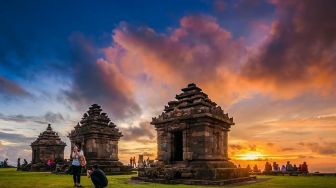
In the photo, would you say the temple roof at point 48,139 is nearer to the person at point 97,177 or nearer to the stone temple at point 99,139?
the stone temple at point 99,139

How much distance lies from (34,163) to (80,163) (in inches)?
1344

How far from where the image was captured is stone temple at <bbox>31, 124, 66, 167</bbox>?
4641cm

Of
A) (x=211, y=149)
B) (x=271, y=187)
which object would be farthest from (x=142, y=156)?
(x=271, y=187)

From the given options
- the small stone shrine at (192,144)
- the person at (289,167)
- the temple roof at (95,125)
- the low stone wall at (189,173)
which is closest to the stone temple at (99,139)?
the temple roof at (95,125)

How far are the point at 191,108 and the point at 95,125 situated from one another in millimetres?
14787

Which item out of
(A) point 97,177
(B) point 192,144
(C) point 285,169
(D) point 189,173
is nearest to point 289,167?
(C) point 285,169

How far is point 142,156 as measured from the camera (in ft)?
165

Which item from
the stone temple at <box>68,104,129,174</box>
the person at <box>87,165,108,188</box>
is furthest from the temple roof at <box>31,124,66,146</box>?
the person at <box>87,165,108,188</box>

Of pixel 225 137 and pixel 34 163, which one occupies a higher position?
pixel 225 137

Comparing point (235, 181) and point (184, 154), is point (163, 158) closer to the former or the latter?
point (184, 154)

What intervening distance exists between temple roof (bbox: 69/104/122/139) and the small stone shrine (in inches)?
418

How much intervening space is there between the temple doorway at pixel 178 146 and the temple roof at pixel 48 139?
2736 cm

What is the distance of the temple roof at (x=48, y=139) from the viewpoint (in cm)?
4696

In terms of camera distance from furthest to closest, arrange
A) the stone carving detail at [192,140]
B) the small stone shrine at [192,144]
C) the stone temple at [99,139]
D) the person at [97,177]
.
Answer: the stone temple at [99,139] → the stone carving detail at [192,140] → the small stone shrine at [192,144] → the person at [97,177]
